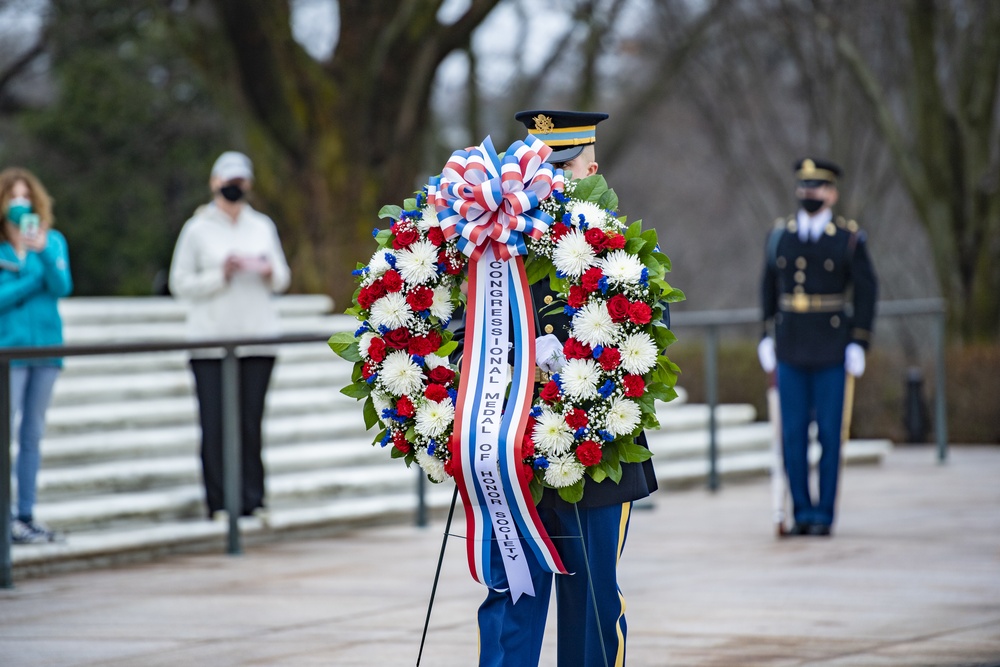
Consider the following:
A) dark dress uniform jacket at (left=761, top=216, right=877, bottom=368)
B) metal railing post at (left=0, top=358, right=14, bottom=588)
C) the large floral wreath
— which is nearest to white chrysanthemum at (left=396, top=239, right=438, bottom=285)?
the large floral wreath

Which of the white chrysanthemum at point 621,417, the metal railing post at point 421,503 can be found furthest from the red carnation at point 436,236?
the metal railing post at point 421,503

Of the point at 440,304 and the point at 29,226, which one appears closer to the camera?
the point at 440,304

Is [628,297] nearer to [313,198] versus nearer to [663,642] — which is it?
[663,642]

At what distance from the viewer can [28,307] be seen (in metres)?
9.20

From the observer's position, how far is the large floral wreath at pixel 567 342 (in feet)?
15.2

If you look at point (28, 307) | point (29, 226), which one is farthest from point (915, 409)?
point (29, 226)

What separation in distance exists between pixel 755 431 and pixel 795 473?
15.3 feet

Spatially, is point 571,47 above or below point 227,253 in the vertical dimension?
above

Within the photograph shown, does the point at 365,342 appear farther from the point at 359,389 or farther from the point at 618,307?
the point at 618,307

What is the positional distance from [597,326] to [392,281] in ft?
1.99

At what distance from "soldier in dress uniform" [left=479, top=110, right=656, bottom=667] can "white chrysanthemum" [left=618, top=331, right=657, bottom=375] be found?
18 cm

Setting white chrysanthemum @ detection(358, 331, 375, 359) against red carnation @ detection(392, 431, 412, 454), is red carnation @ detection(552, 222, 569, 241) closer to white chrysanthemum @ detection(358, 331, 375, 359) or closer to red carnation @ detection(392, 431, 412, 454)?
A: white chrysanthemum @ detection(358, 331, 375, 359)

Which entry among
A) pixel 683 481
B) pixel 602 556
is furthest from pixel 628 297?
pixel 683 481

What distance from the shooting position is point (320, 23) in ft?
88.0
